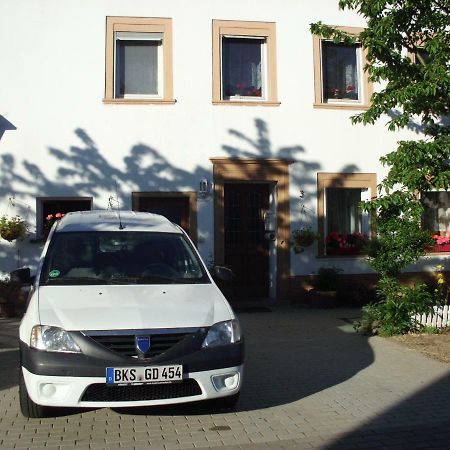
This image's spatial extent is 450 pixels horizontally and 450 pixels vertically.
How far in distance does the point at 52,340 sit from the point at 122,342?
1.84 feet

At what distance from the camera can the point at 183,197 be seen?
12344 mm

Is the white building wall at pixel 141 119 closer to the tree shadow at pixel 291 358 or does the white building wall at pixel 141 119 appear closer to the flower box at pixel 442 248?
the flower box at pixel 442 248

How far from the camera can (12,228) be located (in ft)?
36.9

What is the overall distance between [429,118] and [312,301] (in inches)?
168

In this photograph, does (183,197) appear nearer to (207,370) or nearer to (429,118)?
(429,118)

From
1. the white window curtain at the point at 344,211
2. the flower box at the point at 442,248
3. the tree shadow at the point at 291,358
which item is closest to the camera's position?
the tree shadow at the point at 291,358

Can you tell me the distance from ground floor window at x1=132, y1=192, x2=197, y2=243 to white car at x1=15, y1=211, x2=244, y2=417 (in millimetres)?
6230

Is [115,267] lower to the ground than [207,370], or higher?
higher

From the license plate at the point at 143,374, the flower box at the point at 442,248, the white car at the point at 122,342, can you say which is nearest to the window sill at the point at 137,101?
the flower box at the point at 442,248

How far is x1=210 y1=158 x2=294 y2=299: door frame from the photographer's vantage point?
12.4 metres

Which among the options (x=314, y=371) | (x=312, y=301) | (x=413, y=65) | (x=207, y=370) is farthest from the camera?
(x=312, y=301)

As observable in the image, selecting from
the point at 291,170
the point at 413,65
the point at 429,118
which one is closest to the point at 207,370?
the point at 413,65

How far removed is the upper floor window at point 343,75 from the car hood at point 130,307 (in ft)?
27.8

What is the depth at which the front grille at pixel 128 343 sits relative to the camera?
4.90 metres
